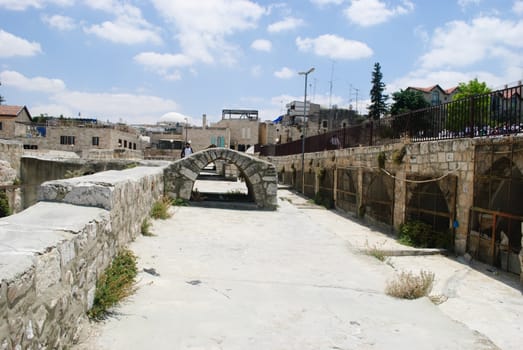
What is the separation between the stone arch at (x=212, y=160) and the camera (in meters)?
11.6

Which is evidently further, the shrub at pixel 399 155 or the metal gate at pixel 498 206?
the shrub at pixel 399 155

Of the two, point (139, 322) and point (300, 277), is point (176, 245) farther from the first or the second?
point (139, 322)

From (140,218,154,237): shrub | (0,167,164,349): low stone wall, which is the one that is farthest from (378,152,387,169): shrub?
(0,167,164,349): low stone wall

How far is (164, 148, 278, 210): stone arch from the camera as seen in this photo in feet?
38.0

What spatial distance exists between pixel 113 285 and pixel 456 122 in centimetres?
810

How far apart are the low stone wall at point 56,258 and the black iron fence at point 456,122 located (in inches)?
271

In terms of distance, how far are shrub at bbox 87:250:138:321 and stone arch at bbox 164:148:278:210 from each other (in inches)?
271

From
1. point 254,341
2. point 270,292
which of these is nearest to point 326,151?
point 270,292

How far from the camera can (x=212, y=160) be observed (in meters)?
12.0

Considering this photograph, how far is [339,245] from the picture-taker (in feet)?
25.4

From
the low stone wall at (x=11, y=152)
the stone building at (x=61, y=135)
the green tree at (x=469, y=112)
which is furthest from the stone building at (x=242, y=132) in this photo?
the green tree at (x=469, y=112)

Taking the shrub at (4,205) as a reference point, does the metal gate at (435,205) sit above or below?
above

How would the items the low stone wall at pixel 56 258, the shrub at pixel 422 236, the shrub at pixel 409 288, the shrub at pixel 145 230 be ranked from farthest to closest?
the shrub at pixel 422 236, the shrub at pixel 145 230, the shrub at pixel 409 288, the low stone wall at pixel 56 258

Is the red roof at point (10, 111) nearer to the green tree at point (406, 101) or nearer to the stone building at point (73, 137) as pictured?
the stone building at point (73, 137)
